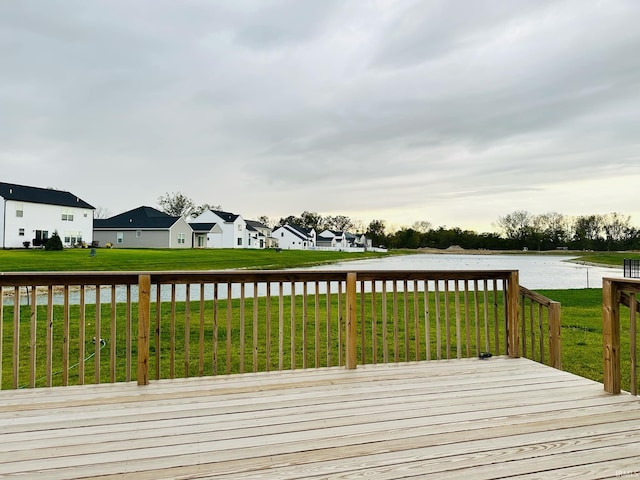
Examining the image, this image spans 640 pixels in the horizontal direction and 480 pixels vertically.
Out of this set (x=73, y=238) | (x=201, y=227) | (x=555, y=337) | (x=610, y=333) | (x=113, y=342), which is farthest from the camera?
(x=201, y=227)

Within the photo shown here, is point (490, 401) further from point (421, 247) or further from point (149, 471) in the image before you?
point (421, 247)

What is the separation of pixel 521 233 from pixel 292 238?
113 ft

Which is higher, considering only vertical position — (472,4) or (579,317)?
(472,4)

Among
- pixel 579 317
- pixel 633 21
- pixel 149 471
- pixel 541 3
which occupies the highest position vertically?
pixel 541 3

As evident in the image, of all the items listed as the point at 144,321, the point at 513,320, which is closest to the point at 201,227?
the point at 144,321

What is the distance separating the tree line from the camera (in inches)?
2135

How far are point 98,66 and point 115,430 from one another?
10585 mm

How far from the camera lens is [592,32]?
737 cm

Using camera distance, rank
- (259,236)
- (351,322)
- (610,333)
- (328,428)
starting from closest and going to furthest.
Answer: (328,428) < (610,333) < (351,322) < (259,236)

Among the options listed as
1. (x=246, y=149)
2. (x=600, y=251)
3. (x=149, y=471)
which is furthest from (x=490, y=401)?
(x=600, y=251)

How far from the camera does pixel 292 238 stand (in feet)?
207

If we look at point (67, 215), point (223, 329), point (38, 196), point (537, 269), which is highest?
point (38, 196)

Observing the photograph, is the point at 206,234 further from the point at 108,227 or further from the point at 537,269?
the point at 537,269

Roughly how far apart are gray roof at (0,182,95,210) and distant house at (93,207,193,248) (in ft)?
16.2
